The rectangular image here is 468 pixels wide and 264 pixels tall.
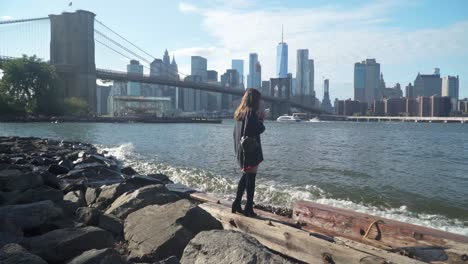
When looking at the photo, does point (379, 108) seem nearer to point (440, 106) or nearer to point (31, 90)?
point (440, 106)

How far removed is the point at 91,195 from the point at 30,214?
166 cm

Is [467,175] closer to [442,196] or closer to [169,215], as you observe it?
[442,196]

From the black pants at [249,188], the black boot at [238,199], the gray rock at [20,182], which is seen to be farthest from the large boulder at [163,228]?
the gray rock at [20,182]

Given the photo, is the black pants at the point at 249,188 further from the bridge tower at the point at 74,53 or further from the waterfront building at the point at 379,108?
the waterfront building at the point at 379,108

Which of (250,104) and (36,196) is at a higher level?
Answer: (250,104)

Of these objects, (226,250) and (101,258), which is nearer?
(101,258)

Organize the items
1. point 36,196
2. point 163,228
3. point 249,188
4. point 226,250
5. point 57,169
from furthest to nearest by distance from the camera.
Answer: point 57,169 < point 36,196 < point 249,188 < point 163,228 < point 226,250

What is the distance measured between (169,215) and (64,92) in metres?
73.4

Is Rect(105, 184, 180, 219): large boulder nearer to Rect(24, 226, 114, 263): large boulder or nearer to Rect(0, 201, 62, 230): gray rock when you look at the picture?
Rect(0, 201, 62, 230): gray rock

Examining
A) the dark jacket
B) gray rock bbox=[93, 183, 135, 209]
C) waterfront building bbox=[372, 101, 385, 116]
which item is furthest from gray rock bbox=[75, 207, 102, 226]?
waterfront building bbox=[372, 101, 385, 116]

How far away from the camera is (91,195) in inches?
250

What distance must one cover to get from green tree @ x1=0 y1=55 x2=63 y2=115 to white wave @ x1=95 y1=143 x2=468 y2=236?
57.5 meters

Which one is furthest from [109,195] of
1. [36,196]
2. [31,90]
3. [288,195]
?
[31,90]

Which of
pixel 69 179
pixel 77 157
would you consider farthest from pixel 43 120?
pixel 69 179
